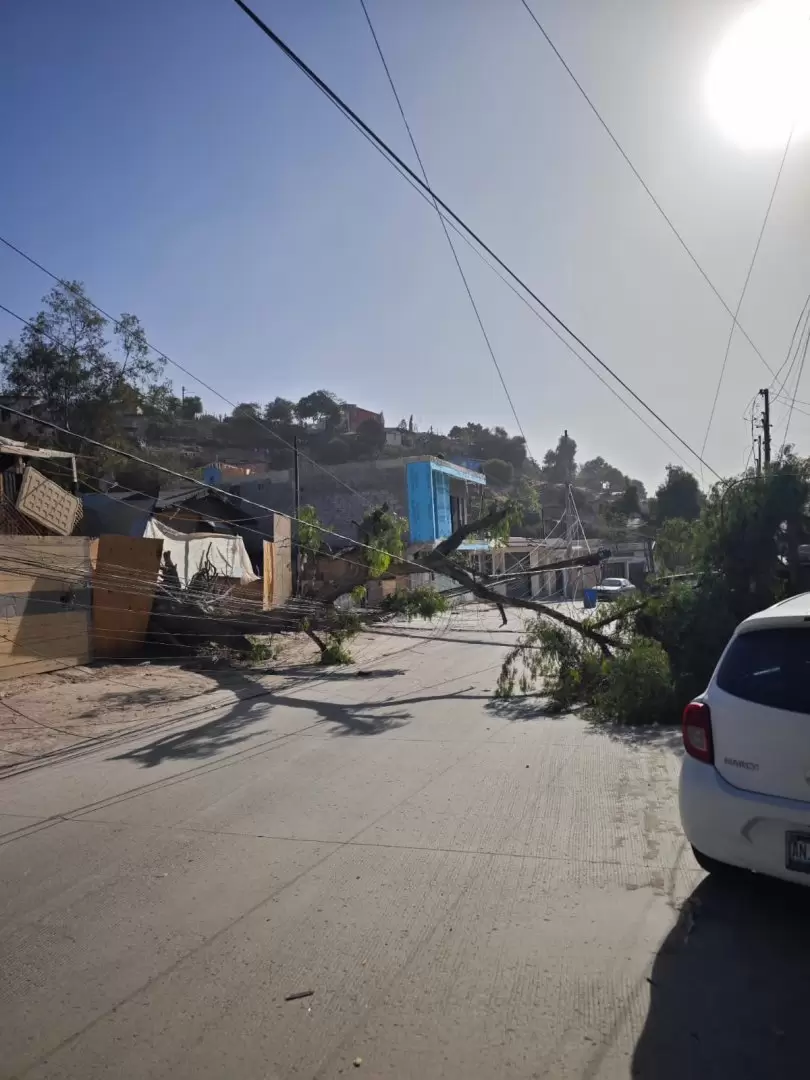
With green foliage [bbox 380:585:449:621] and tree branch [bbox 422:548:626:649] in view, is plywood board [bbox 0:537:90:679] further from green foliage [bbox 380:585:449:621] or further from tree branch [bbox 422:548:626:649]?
green foliage [bbox 380:585:449:621]

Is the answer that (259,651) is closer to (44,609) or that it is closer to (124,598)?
(124,598)

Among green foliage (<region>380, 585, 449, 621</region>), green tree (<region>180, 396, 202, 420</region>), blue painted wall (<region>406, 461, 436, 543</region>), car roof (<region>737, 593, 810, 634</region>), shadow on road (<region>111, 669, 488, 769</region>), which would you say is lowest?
shadow on road (<region>111, 669, 488, 769</region>)

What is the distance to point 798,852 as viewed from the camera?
4.07 meters

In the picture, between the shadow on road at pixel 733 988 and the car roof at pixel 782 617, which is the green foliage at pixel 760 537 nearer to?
the car roof at pixel 782 617

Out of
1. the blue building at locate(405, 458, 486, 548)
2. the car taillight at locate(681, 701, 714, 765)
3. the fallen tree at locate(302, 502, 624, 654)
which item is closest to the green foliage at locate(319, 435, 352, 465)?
the blue building at locate(405, 458, 486, 548)

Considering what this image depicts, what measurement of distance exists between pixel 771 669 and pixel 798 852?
934 mm

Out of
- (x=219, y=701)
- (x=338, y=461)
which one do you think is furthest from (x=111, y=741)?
(x=338, y=461)

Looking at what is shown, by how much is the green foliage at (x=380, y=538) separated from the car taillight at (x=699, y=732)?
14.3 m

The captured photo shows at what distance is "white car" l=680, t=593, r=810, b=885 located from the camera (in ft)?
13.5

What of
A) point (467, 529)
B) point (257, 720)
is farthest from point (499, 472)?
point (257, 720)

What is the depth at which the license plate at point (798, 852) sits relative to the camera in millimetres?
4039

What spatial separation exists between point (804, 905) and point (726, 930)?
2.01ft

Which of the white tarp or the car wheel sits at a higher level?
the white tarp

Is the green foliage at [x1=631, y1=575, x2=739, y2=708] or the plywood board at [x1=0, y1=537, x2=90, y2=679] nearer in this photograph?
the green foliage at [x1=631, y1=575, x2=739, y2=708]
